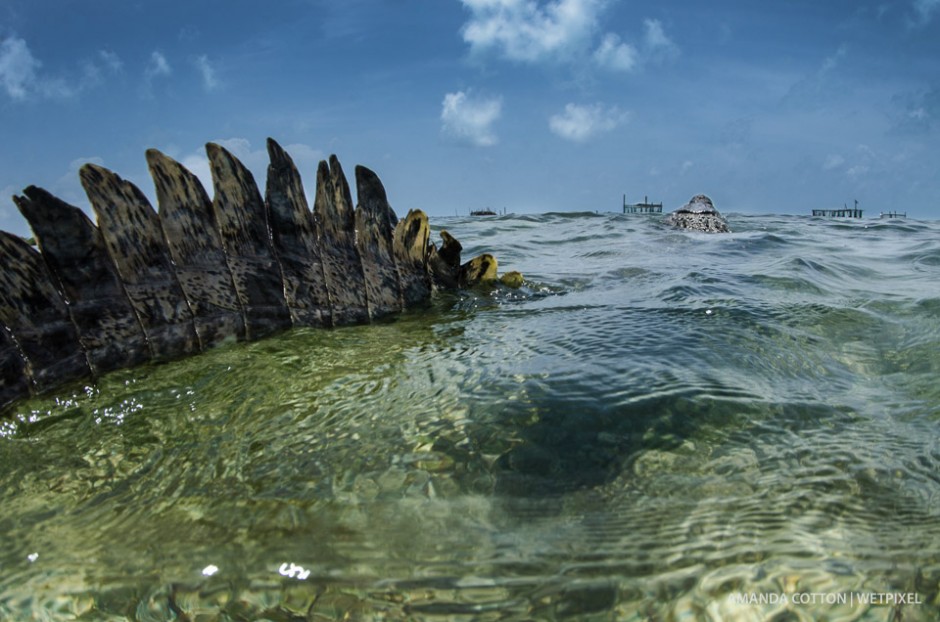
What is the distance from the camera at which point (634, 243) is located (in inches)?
522

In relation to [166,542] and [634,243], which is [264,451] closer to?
[166,542]

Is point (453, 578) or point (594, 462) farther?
point (594, 462)

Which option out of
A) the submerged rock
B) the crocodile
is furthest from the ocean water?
the submerged rock

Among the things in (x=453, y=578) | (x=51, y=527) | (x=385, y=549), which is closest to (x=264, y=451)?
(x=51, y=527)

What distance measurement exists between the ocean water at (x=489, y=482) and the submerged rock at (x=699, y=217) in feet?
39.9

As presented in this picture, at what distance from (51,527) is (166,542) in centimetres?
55

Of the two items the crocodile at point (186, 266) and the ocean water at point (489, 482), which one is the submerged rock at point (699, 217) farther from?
the crocodile at point (186, 266)

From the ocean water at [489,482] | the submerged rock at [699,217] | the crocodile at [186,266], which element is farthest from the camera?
the submerged rock at [699,217]

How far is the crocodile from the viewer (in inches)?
136

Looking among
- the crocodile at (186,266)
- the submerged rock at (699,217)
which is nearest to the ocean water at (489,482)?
the crocodile at (186,266)

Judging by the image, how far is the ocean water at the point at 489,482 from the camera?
186 cm

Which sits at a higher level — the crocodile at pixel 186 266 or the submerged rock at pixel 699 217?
the submerged rock at pixel 699 217

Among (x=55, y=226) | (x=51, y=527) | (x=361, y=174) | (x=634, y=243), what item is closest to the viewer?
(x=51, y=527)

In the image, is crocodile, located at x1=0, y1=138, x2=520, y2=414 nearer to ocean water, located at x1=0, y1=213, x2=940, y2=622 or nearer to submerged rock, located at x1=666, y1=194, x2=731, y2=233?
ocean water, located at x1=0, y1=213, x2=940, y2=622
